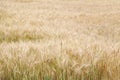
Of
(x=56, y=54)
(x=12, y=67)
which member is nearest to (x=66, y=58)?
(x=56, y=54)

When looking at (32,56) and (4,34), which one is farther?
(4,34)

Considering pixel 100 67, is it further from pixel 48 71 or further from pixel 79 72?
pixel 48 71

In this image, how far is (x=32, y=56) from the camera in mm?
2846

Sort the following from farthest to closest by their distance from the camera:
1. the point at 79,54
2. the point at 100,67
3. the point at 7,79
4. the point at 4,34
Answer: the point at 4,34 < the point at 79,54 < the point at 100,67 < the point at 7,79

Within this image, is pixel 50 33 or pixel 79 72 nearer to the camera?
pixel 79 72

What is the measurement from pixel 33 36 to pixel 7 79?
2.81 m

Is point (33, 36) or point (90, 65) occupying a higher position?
point (90, 65)

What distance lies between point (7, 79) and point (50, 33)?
2.93 metres

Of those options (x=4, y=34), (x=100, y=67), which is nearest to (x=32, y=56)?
(x=100, y=67)

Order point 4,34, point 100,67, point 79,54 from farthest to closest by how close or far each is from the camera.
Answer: point 4,34 < point 79,54 < point 100,67

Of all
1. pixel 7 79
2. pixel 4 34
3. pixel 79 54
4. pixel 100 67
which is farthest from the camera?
pixel 4 34

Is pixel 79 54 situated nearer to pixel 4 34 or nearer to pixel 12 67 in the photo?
pixel 12 67

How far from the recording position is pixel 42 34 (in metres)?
5.39

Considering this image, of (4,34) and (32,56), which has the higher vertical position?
(32,56)
